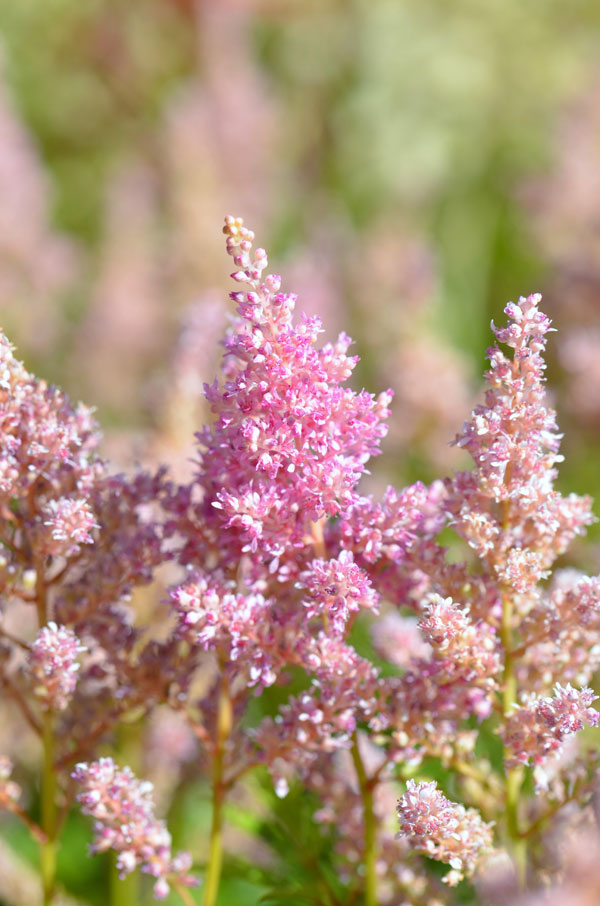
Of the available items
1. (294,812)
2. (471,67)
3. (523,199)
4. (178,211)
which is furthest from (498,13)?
(294,812)

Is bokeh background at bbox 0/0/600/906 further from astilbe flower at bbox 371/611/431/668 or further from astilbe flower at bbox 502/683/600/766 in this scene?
astilbe flower at bbox 502/683/600/766

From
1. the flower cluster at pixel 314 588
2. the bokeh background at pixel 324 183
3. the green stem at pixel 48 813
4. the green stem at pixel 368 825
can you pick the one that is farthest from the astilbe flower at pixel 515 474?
the bokeh background at pixel 324 183

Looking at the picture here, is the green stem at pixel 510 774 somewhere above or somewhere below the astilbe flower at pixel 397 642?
below

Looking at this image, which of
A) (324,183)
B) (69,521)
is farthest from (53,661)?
(324,183)

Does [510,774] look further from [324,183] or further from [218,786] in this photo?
[324,183]

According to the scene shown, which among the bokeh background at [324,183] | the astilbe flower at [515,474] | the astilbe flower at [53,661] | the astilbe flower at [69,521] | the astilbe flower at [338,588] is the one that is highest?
the bokeh background at [324,183]

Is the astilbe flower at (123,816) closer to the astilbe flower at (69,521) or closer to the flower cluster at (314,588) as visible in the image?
the flower cluster at (314,588)

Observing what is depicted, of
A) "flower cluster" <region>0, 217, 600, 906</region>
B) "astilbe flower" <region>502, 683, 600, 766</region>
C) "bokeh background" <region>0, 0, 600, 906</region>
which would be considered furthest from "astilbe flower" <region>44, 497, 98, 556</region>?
"bokeh background" <region>0, 0, 600, 906</region>

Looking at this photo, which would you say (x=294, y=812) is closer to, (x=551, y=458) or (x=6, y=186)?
(x=551, y=458)
